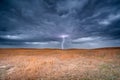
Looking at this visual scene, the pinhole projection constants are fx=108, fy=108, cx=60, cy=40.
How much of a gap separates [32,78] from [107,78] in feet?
20.8

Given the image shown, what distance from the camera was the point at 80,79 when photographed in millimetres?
8914

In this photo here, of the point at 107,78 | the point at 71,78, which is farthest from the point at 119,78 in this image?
the point at 71,78

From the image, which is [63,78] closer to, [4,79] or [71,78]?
[71,78]

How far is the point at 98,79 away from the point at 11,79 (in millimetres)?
7270

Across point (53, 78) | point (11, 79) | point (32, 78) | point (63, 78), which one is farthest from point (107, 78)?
point (11, 79)

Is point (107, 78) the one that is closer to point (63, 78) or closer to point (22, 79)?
point (63, 78)

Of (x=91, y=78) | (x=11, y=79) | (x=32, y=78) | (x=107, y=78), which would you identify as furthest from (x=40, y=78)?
(x=107, y=78)

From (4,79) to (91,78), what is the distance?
736cm

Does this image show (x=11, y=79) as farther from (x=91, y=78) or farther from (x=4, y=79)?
(x=91, y=78)

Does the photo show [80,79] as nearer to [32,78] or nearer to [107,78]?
[107,78]

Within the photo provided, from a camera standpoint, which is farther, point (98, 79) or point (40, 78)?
point (40, 78)

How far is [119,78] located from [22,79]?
8057mm

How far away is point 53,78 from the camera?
931 centimetres

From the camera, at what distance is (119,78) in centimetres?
888
